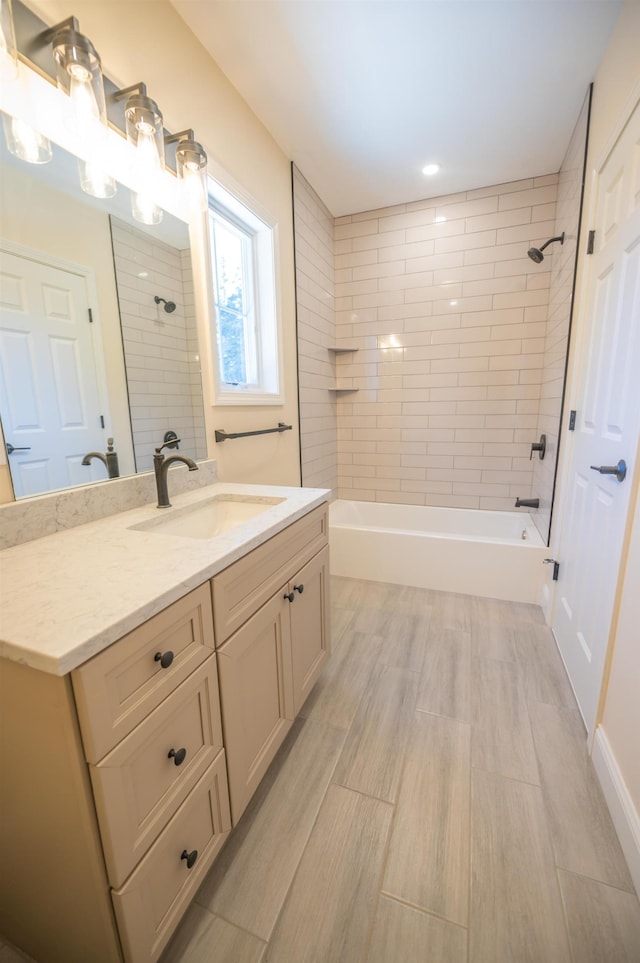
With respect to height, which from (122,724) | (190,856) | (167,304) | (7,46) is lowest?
(190,856)

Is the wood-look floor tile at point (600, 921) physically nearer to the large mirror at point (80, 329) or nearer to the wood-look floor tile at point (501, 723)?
the wood-look floor tile at point (501, 723)

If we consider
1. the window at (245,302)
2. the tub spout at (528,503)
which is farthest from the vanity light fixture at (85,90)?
the tub spout at (528,503)

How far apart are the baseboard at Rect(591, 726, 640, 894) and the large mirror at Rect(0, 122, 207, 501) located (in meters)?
1.78

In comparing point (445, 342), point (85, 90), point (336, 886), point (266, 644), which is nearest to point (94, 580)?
point (266, 644)

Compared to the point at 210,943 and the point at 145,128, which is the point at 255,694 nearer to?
the point at 210,943

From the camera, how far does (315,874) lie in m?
1.00

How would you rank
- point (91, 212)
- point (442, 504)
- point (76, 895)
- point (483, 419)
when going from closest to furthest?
point (76, 895) < point (91, 212) < point (483, 419) < point (442, 504)

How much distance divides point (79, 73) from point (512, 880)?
2.37 m

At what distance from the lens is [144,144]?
3.94 ft

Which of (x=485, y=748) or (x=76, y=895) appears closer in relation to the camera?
(x=76, y=895)

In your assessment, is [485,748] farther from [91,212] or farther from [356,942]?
[91,212]

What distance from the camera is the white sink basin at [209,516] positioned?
1.27 metres

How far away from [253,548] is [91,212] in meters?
1.12

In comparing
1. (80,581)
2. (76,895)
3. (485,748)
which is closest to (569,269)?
(485,748)
